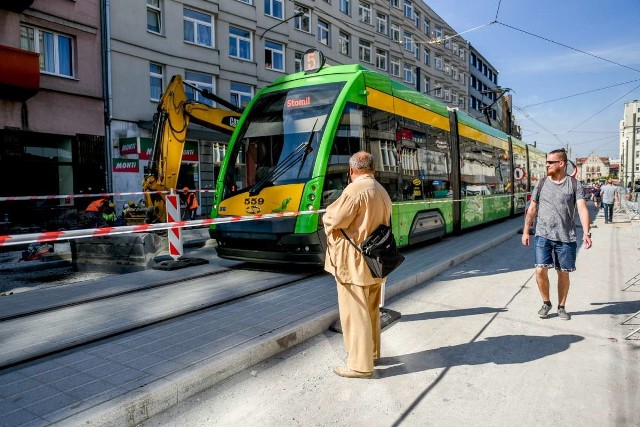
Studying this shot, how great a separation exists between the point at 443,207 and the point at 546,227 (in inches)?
216

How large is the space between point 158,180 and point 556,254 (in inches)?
296

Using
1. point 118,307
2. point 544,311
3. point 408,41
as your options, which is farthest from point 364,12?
point 118,307

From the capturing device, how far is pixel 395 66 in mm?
38031

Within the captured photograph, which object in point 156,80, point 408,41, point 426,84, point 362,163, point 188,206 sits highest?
point 408,41

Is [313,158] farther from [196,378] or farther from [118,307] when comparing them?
[196,378]

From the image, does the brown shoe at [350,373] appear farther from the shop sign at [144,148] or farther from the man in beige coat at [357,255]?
the shop sign at [144,148]

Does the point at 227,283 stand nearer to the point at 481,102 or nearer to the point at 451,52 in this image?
the point at 451,52

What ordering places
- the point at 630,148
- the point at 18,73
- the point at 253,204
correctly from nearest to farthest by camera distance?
the point at 253,204 < the point at 18,73 < the point at 630,148

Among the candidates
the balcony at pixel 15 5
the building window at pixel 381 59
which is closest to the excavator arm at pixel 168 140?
the balcony at pixel 15 5

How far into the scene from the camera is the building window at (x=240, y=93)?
22562 mm

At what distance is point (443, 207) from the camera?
34.0ft

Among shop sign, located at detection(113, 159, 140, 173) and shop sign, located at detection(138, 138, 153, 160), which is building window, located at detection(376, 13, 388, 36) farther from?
shop sign, located at detection(113, 159, 140, 173)

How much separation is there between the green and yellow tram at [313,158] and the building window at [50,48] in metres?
11.8

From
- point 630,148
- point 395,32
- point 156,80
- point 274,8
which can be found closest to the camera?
point 156,80
